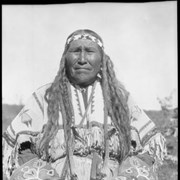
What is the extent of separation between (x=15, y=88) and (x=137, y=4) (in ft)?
3.59

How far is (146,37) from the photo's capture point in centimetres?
283

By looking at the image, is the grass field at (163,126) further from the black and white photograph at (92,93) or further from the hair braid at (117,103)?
the hair braid at (117,103)

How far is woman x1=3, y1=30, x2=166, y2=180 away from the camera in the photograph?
9.04 feet

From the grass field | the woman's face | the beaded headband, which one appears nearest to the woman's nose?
the woman's face

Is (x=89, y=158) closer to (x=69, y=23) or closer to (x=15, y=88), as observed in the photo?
(x=15, y=88)

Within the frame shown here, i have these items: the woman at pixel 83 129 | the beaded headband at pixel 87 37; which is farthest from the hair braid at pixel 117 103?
the beaded headband at pixel 87 37

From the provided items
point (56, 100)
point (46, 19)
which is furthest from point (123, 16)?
point (56, 100)

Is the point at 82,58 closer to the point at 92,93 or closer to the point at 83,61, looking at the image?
the point at 83,61

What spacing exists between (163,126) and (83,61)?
751mm

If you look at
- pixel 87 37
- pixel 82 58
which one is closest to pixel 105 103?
pixel 82 58

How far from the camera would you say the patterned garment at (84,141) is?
2754mm

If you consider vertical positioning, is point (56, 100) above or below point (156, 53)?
below

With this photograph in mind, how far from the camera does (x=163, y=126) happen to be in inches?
111

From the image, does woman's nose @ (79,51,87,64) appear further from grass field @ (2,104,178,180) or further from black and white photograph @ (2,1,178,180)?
grass field @ (2,104,178,180)
